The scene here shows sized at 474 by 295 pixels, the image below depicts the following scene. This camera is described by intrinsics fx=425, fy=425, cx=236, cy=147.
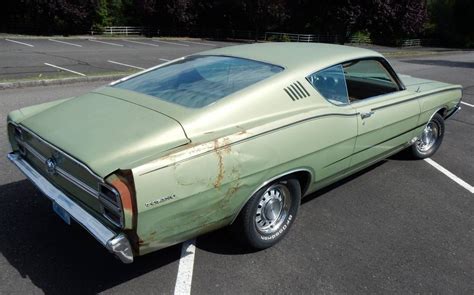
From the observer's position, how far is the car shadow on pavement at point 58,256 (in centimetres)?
294

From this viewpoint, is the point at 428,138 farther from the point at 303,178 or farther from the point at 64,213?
the point at 64,213

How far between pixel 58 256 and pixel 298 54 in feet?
8.54

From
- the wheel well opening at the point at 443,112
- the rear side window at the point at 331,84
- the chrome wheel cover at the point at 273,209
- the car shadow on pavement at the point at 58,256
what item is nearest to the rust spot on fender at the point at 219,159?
the chrome wheel cover at the point at 273,209

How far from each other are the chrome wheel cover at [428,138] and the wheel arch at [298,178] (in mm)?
2438

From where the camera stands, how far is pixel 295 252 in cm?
340

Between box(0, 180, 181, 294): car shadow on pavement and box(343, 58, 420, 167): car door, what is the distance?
197 centimetres

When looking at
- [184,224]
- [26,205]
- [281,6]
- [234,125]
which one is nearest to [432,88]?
[234,125]

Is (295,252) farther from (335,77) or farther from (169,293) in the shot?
(335,77)

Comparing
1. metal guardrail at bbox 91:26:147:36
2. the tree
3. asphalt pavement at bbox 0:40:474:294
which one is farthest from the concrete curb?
the tree

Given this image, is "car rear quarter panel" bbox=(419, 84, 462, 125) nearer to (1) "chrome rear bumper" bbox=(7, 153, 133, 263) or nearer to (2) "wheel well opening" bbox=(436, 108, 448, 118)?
(2) "wheel well opening" bbox=(436, 108, 448, 118)

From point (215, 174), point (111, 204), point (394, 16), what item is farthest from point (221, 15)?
point (111, 204)

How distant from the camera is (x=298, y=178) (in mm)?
3479

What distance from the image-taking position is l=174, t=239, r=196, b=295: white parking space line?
2.90 meters

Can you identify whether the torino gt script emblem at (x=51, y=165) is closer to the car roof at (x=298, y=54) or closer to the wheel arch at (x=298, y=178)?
the wheel arch at (x=298, y=178)
